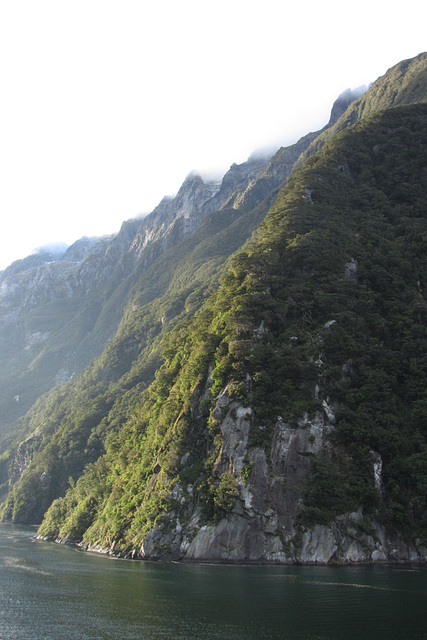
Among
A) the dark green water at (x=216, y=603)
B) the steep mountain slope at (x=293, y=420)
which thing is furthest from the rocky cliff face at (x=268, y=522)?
the dark green water at (x=216, y=603)

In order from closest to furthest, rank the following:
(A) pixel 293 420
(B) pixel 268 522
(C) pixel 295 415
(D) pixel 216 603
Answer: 1. (D) pixel 216 603
2. (B) pixel 268 522
3. (A) pixel 293 420
4. (C) pixel 295 415

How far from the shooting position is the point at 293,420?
231 ft

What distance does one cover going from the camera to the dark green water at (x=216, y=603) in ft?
112

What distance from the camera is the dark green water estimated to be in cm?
3416

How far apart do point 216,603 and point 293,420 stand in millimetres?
32899

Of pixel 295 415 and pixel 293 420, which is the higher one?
pixel 295 415

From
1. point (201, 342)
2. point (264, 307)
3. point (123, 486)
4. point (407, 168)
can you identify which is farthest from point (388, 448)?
point (407, 168)

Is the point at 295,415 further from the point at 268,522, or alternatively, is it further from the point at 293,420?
the point at 268,522

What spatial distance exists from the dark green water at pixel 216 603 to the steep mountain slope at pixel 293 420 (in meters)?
7.27

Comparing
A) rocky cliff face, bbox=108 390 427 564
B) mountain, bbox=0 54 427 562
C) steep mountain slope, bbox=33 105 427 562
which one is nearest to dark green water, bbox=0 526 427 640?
rocky cliff face, bbox=108 390 427 564

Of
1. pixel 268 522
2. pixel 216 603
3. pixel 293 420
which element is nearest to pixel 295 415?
pixel 293 420

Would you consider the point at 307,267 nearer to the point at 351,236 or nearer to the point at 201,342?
the point at 351,236

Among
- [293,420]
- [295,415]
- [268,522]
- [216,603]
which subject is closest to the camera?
[216,603]

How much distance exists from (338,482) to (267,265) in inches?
1827
